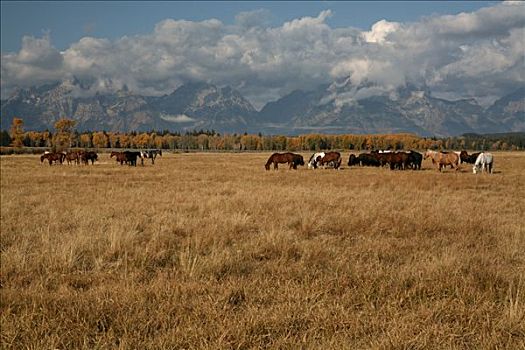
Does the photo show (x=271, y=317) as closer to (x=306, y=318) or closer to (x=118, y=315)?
(x=306, y=318)

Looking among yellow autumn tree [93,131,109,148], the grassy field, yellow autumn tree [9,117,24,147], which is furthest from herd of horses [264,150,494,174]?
yellow autumn tree [93,131,109,148]

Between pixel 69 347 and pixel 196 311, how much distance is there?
4.26 ft

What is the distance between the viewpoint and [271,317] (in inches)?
175

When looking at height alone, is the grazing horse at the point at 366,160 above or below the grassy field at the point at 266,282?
above

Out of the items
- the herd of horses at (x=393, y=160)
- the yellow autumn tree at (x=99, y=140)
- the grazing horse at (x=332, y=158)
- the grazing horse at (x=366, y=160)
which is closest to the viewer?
the herd of horses at (x=393, y=160)

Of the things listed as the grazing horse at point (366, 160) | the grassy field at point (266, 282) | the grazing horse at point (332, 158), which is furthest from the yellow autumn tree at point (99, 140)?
the grassy field at point (266, 282)

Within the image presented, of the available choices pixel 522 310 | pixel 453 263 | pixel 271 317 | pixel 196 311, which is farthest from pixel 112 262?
pixel 522 310

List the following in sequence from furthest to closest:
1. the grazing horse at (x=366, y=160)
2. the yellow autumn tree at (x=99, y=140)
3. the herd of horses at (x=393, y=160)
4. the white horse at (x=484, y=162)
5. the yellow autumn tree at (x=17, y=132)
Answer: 1. the yellow autumn tree at (x=99, y=140)
2. the yellow autumn tree at (x=17, y=132)
3. the grazing horse at (x=366, y=160)
4. the herd of horses at (x=393, y=160)
5. the white horse at (x=484, y=162)

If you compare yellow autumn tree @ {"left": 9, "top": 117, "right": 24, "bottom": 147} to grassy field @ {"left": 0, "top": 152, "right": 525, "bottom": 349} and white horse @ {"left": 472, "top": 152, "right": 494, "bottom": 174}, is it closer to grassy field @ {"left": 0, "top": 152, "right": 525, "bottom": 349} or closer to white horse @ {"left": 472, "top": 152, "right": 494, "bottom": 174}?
white horse @ {"left": 472, "top": 152, "right": 494, "bottom": 174}

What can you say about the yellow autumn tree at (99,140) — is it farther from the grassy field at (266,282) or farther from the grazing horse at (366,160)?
the grassy field at (266,282)

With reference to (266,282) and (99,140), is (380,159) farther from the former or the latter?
(99,140)

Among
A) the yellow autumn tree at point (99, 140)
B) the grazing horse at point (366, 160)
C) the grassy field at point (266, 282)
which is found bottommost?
the grassy field at point (266, 282)

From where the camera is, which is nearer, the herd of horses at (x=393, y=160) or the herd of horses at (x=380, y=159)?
the herd of horses at (x=380, y=159)

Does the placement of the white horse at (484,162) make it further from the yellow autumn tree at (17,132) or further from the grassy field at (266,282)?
the yellow autumn tree at (17,132)
